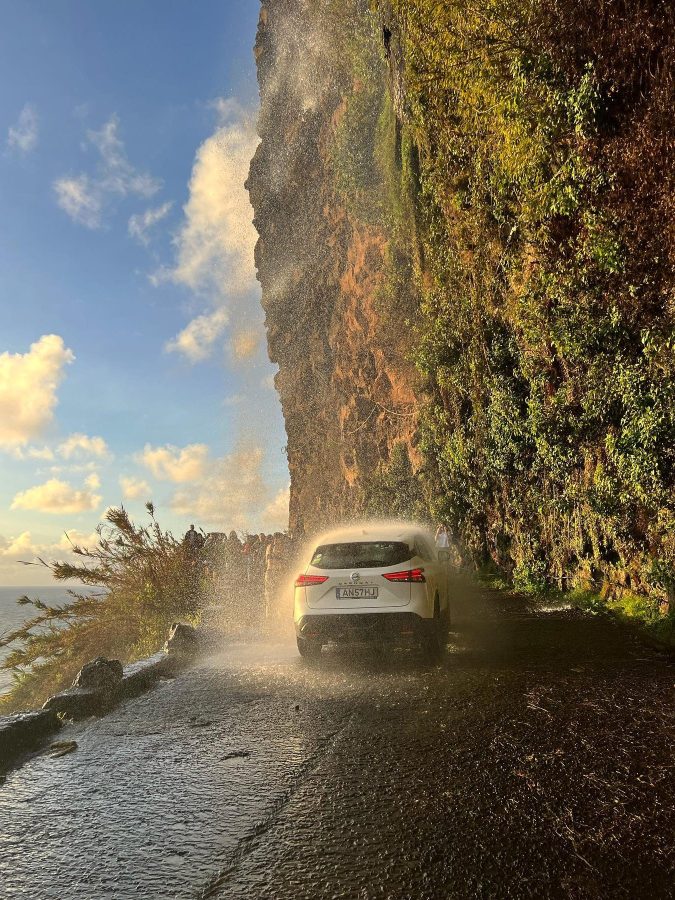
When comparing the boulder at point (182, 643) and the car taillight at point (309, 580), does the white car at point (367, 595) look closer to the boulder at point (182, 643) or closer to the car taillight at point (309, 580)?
the car taillight at point (309, 580)

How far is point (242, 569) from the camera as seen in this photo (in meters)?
15.6

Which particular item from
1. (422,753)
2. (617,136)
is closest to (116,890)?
(422,753)

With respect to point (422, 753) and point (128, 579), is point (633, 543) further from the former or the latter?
point (128, 579)

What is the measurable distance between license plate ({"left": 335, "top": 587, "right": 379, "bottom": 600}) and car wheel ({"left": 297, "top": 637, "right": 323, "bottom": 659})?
72cm

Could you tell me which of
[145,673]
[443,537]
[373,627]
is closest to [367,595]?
[373,627]

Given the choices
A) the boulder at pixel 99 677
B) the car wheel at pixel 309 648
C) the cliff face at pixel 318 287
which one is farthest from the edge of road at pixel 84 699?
the cliff face at pixel 318 287

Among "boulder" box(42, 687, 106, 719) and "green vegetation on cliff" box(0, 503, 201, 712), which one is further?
"green vegetation on cliff" box(0, 503, 201, 712)

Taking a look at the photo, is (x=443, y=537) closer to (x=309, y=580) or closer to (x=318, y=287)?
(x=309, y=580)

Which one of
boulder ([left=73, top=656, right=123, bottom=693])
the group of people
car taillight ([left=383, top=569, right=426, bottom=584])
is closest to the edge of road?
boulder ([left=73, top=656, right=123, bottom=693])

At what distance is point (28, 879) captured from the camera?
9.97ft

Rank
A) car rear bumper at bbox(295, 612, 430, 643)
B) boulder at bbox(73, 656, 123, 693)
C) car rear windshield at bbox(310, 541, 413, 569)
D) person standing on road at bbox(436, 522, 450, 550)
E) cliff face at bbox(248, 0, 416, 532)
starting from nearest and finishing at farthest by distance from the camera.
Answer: boulder at bbox(73, 656, 123, 693) < car rear bumper at bbox(295, 612, 430, 643) < car rear windshield at bbox(310, 541, 413, 569) < person standing on road at bbox(436, 522, 450, 550) < cliff face at bbox(248, 0, 416, 532)

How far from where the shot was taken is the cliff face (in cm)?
3112

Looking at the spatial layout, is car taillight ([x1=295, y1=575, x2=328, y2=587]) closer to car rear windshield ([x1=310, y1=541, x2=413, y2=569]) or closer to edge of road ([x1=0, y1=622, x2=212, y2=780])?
car rear windshield ([x1=310, y1=541, x2=413, y2=569])

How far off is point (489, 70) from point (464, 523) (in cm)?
1305
